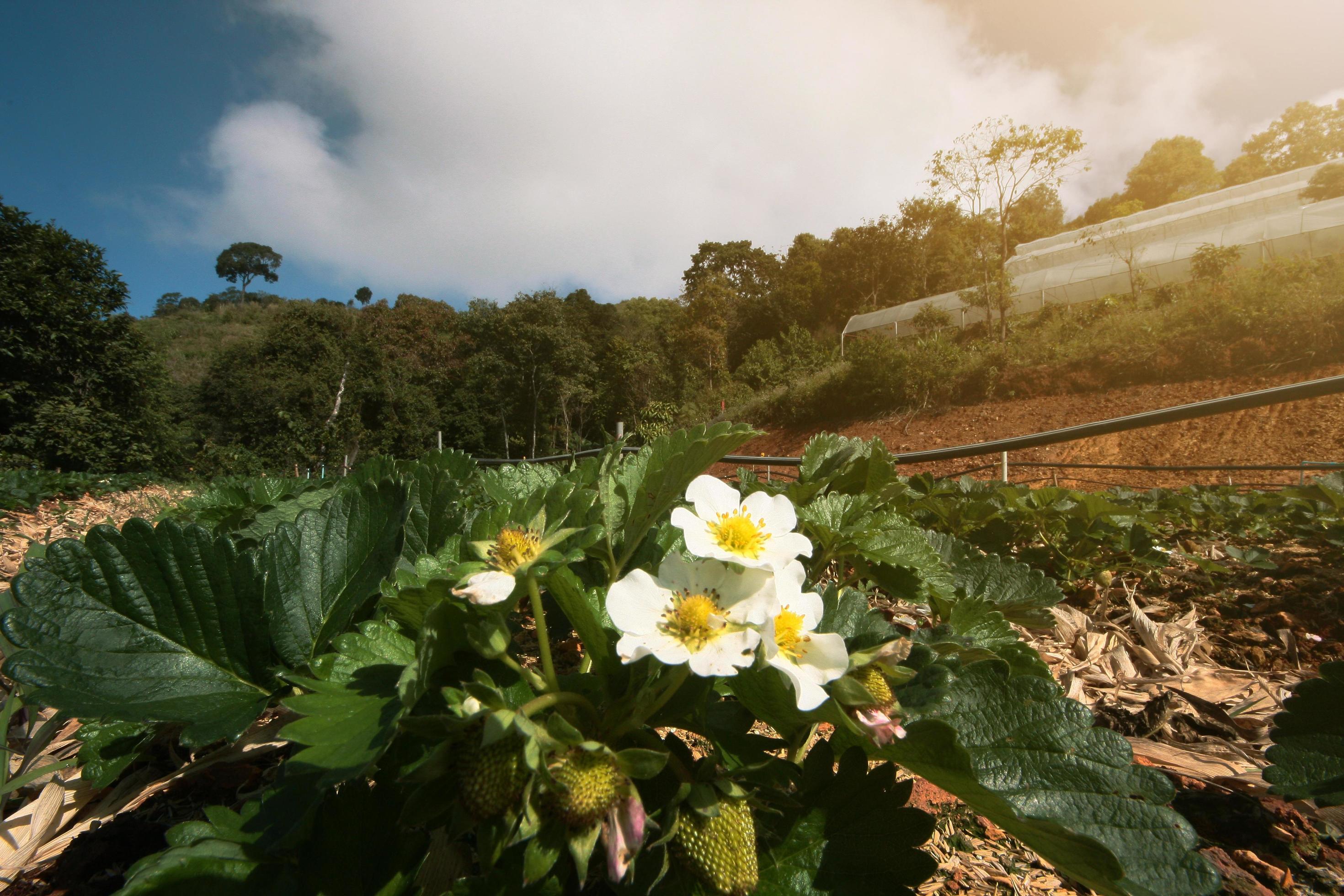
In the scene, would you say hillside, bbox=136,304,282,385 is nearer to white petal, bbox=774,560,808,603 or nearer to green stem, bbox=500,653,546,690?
green stem, bbox=500,653,546,690

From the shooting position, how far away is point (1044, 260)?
78.2 feet

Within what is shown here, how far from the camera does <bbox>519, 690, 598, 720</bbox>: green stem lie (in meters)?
0.46

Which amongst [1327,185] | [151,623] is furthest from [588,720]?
[1327,185]

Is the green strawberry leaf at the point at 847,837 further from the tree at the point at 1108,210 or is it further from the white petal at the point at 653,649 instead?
the tree at the point at 1108,210

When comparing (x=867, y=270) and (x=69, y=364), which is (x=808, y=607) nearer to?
(x=69, y=364)

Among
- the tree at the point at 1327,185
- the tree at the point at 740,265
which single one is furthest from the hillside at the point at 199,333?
the tree at the point at 1327,185

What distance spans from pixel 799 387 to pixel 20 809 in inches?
814

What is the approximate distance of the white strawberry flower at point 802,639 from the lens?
481 millimetres

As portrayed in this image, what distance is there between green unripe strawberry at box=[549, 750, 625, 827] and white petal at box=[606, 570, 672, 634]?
0.30ft

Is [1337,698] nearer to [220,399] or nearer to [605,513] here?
[605,513]

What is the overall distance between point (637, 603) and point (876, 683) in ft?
0.74

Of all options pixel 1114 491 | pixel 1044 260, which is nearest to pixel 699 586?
pixel 1114 491

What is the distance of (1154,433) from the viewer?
41.9 ft

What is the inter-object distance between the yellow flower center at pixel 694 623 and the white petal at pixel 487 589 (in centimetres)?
12
